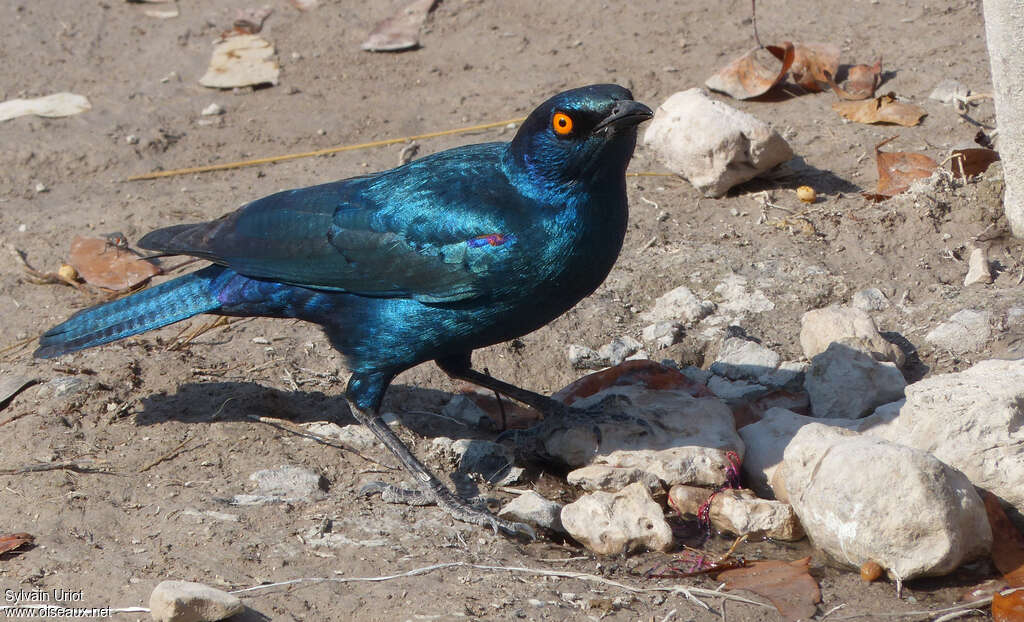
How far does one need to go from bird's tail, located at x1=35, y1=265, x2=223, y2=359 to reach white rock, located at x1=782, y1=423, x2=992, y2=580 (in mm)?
2399

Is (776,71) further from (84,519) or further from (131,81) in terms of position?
(84,519)

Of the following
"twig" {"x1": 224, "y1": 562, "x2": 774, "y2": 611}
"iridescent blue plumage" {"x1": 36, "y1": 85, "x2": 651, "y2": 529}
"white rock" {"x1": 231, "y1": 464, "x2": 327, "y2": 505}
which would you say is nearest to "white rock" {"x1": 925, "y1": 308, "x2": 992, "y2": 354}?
"iridescent blue plumage" {"x1": 36, "y1": 85, "x2": 651, "y2": 529}

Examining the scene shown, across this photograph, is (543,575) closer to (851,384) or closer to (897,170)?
(851,384)

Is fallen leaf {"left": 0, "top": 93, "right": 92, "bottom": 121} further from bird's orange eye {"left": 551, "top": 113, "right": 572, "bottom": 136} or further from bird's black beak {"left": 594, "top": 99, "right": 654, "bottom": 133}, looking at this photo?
bird's black beak {"left": 594, "top": 99, "right": 654, "bottom": 133}

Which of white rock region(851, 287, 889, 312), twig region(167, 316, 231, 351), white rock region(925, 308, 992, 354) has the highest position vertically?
white rock region(925, 308, 992, 354)

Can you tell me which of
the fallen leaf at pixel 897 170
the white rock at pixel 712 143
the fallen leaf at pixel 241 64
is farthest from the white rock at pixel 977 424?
the fallen leaf at pixel 241 64

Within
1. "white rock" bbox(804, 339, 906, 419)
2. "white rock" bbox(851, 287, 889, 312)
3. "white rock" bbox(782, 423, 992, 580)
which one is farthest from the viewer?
"white rock" bbox(851, 287, 889, 312)

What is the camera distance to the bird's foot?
3830 mm

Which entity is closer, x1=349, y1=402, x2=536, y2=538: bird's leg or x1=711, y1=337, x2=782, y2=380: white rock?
x1=349, y1=402, x2=536, y2=538: bird's leg

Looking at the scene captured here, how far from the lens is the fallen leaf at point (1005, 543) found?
3461mm

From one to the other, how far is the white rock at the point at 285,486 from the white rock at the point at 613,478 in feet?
3.14

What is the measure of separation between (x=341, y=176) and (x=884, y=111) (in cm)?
314

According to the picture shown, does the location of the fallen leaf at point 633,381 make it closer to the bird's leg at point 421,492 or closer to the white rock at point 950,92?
the bird's leg at point 421,492

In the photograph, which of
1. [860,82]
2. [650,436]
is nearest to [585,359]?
[650,436]
